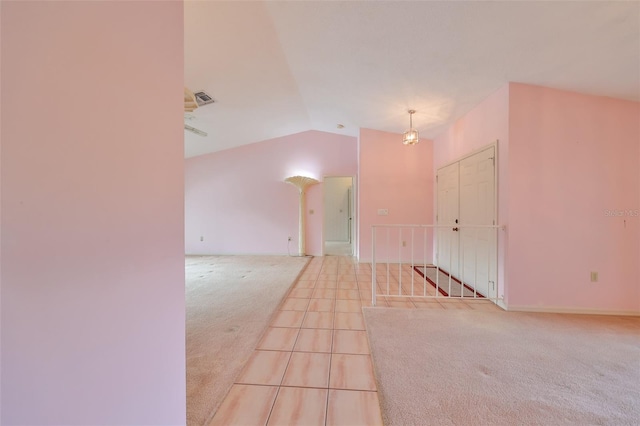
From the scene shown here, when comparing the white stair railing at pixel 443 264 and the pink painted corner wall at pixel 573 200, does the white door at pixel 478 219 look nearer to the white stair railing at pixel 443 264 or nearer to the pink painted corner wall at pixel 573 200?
the white stair railing at pixel 443 264

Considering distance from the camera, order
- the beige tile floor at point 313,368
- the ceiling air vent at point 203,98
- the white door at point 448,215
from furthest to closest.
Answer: the white door at point 448,215 → the ceiling air vent at point 203,98 → the beige tile floor at point 313,368

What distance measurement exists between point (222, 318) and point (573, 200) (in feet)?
12.5

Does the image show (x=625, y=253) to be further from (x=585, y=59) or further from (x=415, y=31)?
(x=415, y=31)

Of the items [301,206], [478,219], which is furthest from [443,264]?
A: [301,206]

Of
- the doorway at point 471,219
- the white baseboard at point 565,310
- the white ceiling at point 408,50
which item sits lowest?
the white baseboard at point 565,310

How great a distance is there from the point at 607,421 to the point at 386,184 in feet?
13.7

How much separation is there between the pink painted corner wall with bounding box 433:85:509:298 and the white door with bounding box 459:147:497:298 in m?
0.12

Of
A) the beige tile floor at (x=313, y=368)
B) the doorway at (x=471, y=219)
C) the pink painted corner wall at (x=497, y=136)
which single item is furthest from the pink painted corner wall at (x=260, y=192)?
the beige tile floor at (x=313, y=368)

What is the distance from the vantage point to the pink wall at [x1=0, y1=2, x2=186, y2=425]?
501 millimetres

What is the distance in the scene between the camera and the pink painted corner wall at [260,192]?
596cm

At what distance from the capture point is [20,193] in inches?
19.9

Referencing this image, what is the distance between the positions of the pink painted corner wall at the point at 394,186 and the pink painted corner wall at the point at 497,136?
3.76 feet

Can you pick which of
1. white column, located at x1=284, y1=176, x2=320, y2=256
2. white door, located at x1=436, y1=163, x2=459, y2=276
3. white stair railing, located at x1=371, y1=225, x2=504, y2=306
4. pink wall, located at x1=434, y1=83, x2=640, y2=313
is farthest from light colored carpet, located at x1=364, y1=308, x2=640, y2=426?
white column, located at x1=284, y1=176, x2=320, y2=256

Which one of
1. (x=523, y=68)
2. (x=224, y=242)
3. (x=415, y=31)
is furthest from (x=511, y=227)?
(x=224, y=242)
